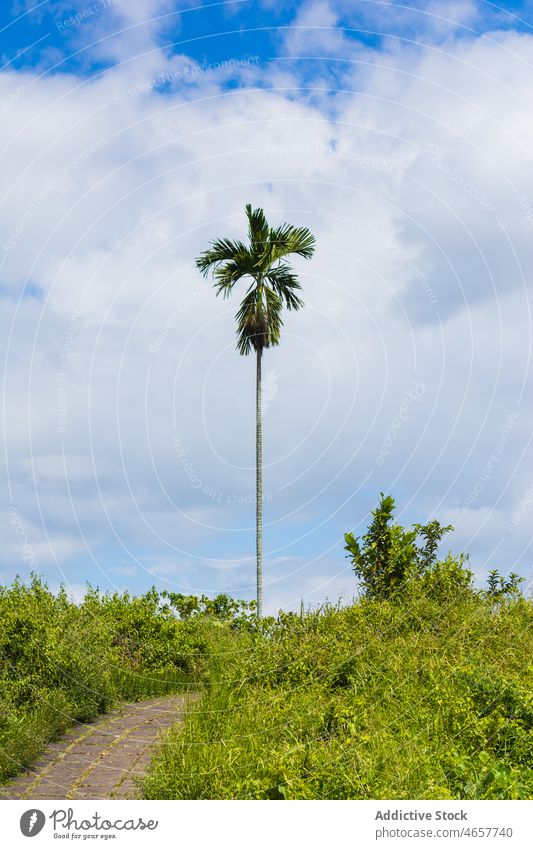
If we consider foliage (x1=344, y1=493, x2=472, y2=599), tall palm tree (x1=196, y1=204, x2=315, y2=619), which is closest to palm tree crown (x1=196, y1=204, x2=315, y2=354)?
tall palm tree (x1=196, y1=204, x2=315, y2=619)

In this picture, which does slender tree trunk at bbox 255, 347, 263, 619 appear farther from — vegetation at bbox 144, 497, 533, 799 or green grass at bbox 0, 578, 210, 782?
vegetation at bbox 144, 497, 533, 799

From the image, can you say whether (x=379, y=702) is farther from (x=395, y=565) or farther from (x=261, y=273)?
(x=261, y=273)

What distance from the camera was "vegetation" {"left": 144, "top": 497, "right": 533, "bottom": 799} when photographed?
570 centimetres

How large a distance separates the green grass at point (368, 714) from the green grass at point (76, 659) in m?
1.40

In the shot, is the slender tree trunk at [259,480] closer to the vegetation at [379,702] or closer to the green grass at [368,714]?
the vegetation at [379,702]

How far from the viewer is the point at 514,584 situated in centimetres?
1261

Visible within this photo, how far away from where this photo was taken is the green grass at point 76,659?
854 centimetres

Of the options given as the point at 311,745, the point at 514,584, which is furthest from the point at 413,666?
the point at 514,584

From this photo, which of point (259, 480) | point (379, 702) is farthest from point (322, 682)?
point (259, 480)

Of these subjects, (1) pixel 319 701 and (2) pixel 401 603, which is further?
(2) pixel 401 603

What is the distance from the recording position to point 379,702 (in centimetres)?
763
